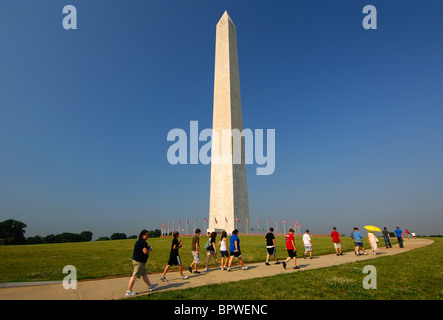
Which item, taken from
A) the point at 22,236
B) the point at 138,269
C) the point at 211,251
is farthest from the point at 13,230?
the point at 138,269

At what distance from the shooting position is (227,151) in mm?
46500

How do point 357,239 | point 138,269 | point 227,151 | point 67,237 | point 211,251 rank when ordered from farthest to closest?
point 67,237
point 227,151
point 357,239
point 211,251
point 138,269

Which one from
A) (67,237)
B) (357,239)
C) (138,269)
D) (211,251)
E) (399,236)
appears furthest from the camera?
(67,237)

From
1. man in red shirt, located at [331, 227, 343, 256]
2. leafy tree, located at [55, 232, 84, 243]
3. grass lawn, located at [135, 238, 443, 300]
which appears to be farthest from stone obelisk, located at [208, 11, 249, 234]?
leafy tree, located at [55, 232, 84, 243]

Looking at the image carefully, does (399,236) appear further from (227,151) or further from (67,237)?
(67,237)

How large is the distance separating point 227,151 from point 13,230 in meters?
52.9

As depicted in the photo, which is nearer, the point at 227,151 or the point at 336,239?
the point at 336,239

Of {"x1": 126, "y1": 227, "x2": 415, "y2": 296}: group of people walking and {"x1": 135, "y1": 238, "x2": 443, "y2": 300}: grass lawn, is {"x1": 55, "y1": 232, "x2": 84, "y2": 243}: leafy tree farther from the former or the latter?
{"x1": 135, "y1": 238, "x2": 443, "y2": 300}: grass lawn

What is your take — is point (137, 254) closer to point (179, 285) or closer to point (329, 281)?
point (179, 285)

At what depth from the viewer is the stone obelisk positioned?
4453 cm

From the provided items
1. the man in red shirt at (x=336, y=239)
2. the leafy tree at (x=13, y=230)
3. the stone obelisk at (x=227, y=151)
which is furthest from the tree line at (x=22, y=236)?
the man in red shirt at (x=336, y=239)
